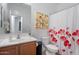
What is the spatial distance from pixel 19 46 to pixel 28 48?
0.37ft

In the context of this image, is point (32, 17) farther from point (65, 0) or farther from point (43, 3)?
point (65, 0)

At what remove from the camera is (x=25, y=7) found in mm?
1662

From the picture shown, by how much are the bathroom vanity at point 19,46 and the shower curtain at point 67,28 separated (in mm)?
275

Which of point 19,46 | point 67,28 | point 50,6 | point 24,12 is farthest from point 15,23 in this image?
point 67,28

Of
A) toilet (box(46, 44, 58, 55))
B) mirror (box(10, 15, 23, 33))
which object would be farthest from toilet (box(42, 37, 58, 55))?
mirror (box(10, 15, 23, 33))

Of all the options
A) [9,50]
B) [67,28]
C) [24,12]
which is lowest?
[9,50]

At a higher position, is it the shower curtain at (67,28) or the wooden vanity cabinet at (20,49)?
the shower curtain at (67,28)

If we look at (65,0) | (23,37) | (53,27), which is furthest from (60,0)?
(23,37)

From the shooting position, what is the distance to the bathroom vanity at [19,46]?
162 centimetres

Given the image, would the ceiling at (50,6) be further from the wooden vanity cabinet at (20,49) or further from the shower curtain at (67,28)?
the wooden vanity cabinet at (20,49)

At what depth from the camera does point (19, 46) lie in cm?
166

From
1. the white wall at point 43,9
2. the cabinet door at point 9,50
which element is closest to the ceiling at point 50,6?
the white wall at point 43,9

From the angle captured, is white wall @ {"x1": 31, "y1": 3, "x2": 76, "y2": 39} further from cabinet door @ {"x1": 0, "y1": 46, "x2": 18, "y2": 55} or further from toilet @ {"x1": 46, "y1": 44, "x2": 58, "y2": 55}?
cabinet door @ {"x1": 0, "y1": 46, "x2": 18, "y2": 55}

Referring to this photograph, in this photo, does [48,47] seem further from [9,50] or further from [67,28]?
[9,50]
